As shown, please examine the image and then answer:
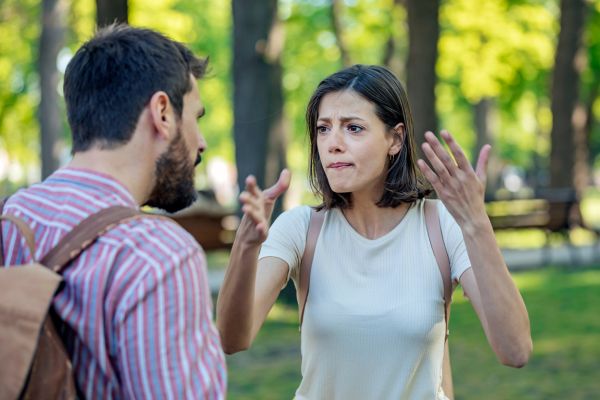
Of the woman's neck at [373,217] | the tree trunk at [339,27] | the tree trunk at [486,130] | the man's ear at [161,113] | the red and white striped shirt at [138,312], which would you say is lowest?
the tree trunk at [486,130]

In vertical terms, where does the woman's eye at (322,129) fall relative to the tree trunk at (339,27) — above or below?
above

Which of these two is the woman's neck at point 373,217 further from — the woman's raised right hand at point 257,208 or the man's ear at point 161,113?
the man's ear at point 161,113

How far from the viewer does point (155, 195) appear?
2289 mm

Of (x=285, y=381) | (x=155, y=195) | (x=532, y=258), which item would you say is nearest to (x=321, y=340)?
(x=155, y=195)

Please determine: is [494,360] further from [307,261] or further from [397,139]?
[307,261]

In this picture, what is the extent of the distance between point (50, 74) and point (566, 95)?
37.6 feet

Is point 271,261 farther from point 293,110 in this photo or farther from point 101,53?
point 293,110

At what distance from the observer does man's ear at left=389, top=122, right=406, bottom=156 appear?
11.7ft

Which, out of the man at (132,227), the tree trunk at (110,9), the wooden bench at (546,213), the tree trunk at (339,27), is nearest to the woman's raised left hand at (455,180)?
the man at (132,227)

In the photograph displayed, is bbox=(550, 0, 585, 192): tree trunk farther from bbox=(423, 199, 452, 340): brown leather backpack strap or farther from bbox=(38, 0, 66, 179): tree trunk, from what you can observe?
bbox=(423, 199, 452, 340): brown leather backpack strap

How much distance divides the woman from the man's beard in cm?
48

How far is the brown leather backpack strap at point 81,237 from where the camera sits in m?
2.02

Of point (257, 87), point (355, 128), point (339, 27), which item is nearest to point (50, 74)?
point (339, 27)

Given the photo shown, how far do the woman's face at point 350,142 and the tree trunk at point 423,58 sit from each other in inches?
435
